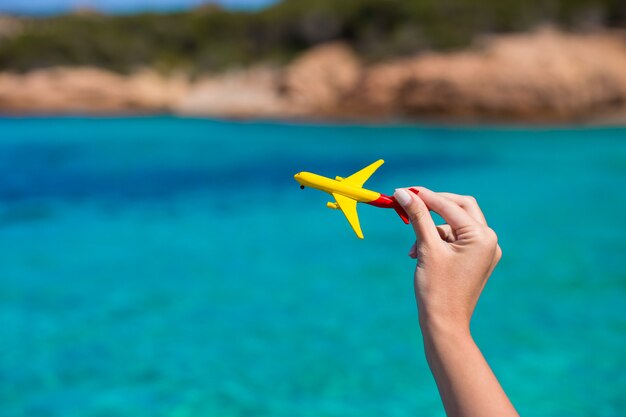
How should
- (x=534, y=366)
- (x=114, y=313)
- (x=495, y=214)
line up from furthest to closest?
1. (x=495, y=214)
2. (x=114, y=313)
3. (x=534, y=366)

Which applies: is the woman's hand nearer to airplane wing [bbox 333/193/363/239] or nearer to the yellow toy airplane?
the yellow toy airplane

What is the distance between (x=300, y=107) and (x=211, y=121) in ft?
12.3

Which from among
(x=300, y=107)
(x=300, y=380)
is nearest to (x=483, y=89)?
(x=300, y=107)

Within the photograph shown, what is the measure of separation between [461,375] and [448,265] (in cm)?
25

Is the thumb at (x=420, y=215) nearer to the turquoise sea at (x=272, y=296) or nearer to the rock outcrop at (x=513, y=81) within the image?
the turquoise sea at (x=272, y=296)

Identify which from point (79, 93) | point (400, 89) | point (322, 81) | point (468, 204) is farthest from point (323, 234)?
point (79, 93)

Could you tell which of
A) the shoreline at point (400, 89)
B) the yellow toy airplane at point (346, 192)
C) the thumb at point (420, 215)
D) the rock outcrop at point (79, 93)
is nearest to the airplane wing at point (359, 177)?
the yellow toy airplane at point (346, 192)

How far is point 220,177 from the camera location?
12.8 m

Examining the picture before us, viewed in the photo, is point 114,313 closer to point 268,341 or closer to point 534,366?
point 268,341

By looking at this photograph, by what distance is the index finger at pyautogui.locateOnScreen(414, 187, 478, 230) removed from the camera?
1536 mm

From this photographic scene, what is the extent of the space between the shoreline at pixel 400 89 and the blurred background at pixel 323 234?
0.10 metres

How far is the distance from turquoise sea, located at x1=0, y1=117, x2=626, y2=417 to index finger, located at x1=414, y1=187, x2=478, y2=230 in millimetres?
3079

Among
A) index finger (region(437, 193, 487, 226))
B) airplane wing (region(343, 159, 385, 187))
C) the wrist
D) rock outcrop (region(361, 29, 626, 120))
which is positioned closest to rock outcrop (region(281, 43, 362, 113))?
rock outcrop (region(361, 29, 626, 120))

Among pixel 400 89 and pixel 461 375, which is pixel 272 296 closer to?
pixel 461 375
